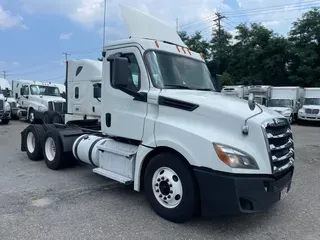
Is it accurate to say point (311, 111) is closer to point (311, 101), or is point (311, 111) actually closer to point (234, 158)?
point (311, 101)

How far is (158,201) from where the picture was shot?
14.1ft

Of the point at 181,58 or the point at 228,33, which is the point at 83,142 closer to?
the point at 181,58

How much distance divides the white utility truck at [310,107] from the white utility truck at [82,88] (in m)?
17.1

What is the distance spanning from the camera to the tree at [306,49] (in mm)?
28328

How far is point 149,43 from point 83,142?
2.66 metres

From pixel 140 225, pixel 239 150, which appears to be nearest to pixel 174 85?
pixel 239 150

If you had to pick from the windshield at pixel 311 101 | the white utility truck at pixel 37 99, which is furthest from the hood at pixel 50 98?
the windshield at pixel 311 101

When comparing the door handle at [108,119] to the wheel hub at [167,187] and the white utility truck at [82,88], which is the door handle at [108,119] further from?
the white utility truck at [82,88]

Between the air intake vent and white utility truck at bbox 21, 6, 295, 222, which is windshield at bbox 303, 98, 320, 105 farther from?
the air intake vent

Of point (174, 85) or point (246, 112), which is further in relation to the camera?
point (174, 85)

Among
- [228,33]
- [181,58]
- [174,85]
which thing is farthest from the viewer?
[228,33]

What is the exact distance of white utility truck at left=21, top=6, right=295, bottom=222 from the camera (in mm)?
3645

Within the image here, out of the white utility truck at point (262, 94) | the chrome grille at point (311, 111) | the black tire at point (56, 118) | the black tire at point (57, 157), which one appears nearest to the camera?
the black tire at point (57, 157)

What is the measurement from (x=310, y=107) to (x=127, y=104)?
69.6 ft
